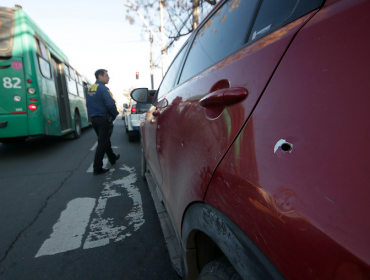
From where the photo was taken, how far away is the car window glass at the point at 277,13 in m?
0.65

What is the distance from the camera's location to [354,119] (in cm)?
42

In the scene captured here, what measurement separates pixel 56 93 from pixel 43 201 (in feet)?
14.4

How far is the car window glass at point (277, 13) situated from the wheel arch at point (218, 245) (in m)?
0.74

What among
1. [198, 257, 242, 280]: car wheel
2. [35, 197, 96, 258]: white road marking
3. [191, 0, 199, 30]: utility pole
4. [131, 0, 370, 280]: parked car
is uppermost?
[191, 0, 199, 30]: utility pole

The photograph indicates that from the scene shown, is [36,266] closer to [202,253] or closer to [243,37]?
[202,253]

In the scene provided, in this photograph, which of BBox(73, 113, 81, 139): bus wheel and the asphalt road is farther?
BBox(73, 113, 81, 139): bus wheel

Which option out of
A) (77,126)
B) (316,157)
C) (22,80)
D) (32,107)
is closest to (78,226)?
(316,157)

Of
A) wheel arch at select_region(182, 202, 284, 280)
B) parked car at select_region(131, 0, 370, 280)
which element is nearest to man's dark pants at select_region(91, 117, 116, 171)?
wheel arch at select_region(182, 202, 284, 280)

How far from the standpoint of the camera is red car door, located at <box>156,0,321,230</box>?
679 mm

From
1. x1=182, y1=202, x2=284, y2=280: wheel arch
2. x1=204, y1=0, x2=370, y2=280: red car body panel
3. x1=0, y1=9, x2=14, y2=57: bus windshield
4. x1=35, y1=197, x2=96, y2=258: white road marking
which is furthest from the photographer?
x1=0, y1=9, x2=14, y2=57: bus windshield

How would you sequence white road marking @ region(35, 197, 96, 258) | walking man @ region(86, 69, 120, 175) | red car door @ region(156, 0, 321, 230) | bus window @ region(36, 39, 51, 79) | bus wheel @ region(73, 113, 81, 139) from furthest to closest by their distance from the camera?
bus wheel @ region(73, 113, 81, 139) < bus window @ region(36, 39, 51, 79) < walking man @ region(86, 69, 120, 175) < white road marking @ region(35, 197, 96, 258) < red car door @ region(156, 0, 321, 230)

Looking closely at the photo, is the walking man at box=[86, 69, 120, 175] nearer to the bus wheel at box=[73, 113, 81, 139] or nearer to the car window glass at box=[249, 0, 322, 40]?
the car window glass at box=[249, 0, 322, 40]

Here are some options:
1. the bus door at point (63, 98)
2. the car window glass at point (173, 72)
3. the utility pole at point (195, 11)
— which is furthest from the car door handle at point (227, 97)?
the utility pole at point (195, 11)

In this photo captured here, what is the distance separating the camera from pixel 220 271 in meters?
0.79
